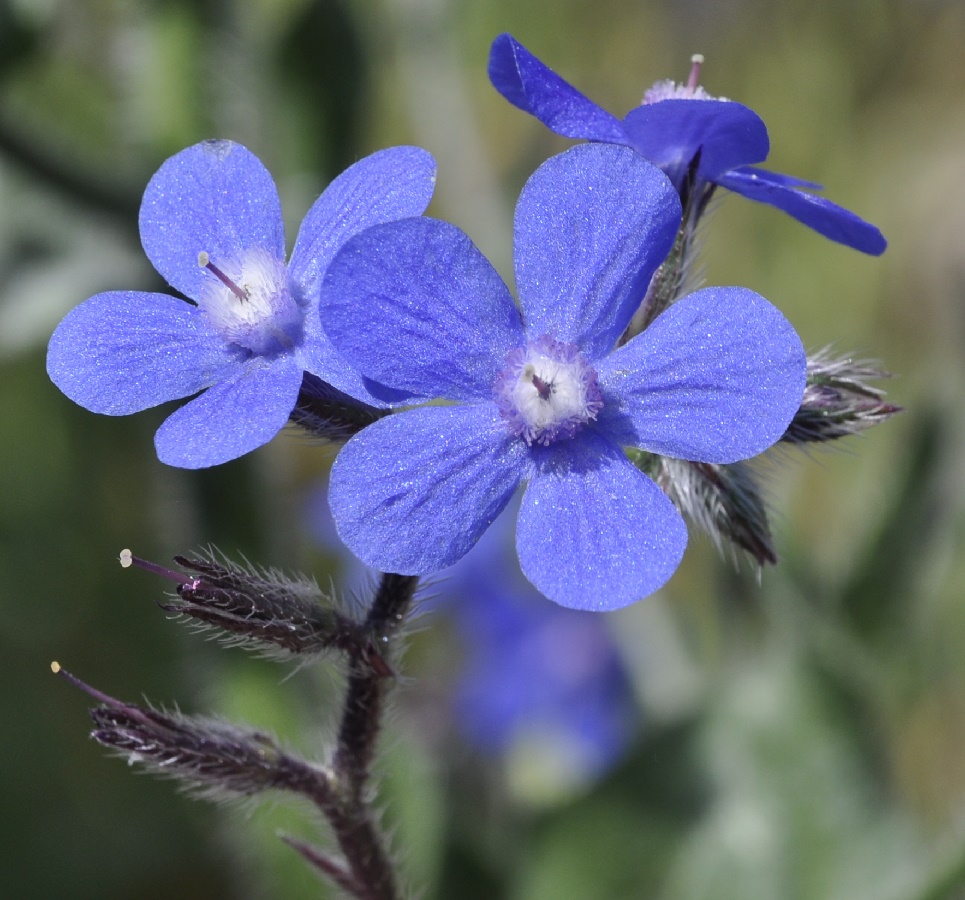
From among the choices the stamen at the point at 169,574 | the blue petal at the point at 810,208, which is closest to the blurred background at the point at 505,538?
the stamen at the point at 169,574

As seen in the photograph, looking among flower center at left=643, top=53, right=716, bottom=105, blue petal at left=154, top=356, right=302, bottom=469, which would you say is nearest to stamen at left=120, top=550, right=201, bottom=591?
blue petal at left=154, top=356, right=302, bottom=469

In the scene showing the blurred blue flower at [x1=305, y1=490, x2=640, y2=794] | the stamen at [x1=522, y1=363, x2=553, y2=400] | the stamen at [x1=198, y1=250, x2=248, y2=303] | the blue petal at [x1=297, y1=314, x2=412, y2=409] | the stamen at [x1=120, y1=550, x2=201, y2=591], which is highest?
the stamen at [x1=198, y1=250, x2=248, y2=303]

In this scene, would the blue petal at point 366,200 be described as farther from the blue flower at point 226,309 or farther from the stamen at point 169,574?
the stamen at point 169,574

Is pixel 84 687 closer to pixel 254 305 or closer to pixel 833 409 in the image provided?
pixel 254 305

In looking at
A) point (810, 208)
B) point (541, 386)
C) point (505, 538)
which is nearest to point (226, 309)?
point (541, 386)

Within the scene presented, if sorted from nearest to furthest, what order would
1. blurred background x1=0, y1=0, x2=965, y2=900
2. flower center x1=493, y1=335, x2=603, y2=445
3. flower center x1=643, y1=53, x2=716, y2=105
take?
flower center x1=493, y1=335, x2=603, y2=445 < flower center x1=643, y1=53, x2=716, y2=105 < blurred background x1=0, y1=0, x2=965, y2=900

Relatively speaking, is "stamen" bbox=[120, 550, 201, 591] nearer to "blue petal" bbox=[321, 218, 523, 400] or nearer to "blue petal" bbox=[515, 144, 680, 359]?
"blue petal" bbox=[321, 218, 523, 400]
